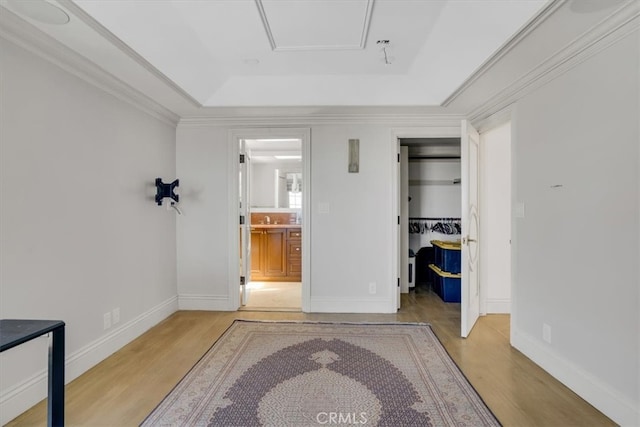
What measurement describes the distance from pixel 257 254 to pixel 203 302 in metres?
1.46

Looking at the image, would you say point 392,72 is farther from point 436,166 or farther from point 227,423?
point 227,423

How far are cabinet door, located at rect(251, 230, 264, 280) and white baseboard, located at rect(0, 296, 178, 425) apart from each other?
63.8 inches

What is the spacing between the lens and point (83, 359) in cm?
221

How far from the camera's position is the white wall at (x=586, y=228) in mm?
1651

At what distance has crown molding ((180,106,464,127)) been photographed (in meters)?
3.27

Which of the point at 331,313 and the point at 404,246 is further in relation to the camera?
the point at 404,246

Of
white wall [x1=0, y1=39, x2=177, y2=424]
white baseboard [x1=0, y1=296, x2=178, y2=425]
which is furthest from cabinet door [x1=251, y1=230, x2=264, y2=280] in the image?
white wall [x1=0, y1=39, x2=177, y2=424]

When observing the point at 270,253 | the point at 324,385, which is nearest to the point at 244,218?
the point at 270,253

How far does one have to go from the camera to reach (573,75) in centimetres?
201

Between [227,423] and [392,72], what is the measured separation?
3.11 metres

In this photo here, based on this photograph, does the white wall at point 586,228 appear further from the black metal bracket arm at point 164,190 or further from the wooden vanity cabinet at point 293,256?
A: the black metal bracket arm at point 164,190

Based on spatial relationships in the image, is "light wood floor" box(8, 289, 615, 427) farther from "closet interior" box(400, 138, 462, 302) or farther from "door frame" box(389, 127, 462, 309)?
"closet interior" box(400, 138, 462, 302)

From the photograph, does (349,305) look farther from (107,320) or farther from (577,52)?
(577,52)

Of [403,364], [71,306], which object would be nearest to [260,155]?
[71,306]
